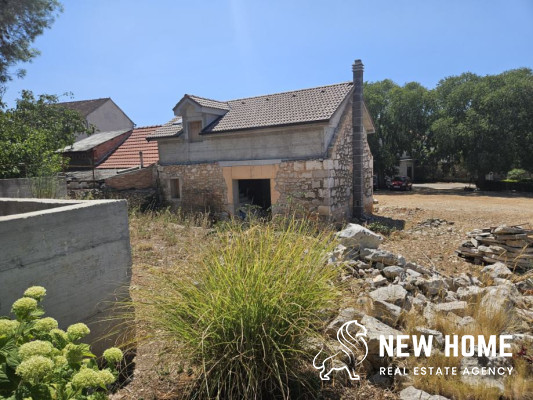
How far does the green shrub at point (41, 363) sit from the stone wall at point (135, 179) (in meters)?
14.5

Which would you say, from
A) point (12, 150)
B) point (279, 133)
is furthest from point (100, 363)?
point (279, 133)

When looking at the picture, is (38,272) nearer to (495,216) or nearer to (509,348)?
(509,348)

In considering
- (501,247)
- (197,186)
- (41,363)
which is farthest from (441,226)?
(41,363)

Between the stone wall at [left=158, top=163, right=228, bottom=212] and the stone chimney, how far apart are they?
5393 mm

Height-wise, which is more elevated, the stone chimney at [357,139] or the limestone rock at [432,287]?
the stone chimney at [357,139]

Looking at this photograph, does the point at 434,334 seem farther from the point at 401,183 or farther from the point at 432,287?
the point at 401,183

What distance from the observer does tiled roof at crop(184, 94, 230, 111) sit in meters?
15.2

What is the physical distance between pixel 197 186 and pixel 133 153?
5989 millimetres

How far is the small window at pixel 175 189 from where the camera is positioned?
16547mm

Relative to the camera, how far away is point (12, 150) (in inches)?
374

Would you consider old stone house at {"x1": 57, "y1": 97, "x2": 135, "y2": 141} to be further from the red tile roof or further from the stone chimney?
the stone chimney

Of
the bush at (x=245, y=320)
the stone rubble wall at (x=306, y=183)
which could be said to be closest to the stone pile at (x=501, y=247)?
the stone rubble wall at (x=306, y=183)

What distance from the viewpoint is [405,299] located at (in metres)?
4.34

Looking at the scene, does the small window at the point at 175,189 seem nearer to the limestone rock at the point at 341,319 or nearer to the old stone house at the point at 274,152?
the old stone house at the point at 274,152
